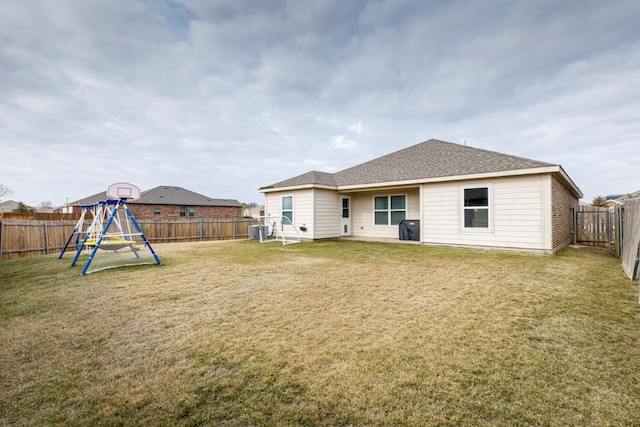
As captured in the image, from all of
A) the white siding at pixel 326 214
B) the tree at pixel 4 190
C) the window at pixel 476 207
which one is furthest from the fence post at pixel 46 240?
the tree at pixel 4 190

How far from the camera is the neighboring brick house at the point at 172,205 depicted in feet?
78.8

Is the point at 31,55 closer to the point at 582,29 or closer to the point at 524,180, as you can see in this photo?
the point at 524,180

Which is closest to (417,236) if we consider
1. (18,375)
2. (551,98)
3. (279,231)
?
(279,231)

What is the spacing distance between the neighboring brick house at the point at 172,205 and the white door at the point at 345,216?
1910cm

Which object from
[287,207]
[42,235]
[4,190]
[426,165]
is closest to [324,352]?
[426,165]

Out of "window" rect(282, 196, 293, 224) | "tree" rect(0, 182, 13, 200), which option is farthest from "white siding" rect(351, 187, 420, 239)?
"tree" rect(0, 182, 13, 200)

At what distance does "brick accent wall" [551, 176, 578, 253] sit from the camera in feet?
27.8

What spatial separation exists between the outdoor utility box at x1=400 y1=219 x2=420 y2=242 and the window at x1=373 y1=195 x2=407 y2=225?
795 mm

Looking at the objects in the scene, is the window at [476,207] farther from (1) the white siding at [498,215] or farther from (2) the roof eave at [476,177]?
(2) the roof eave at [476,177]

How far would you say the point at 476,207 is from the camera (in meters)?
9.41

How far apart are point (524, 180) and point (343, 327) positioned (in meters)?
8.75

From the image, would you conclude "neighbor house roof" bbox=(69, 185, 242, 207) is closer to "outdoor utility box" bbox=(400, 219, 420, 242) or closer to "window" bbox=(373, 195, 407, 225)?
"window" bbox=(373, 195, 407, 225)

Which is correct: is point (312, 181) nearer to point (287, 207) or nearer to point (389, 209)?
point (287, 207)

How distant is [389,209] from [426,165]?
261cm
